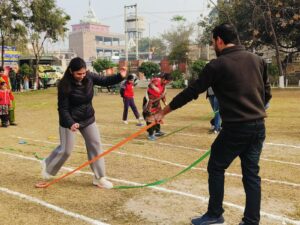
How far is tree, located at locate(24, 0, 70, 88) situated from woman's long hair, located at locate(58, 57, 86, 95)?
3167cm

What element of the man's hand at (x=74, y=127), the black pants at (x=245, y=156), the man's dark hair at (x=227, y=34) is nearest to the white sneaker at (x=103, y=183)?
the man's hand at (x=74, y=127)

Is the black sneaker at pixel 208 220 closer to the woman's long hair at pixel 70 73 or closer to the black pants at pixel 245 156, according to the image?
the black pants at pixel 245 156

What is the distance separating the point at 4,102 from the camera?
12.0 meters

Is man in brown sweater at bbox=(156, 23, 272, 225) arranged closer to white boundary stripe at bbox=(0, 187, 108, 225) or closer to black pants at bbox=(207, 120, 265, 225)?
black pants at bbox=(207, 120, 265, 225)

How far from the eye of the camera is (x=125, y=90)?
13273 mm

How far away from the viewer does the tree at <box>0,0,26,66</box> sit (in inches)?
1275

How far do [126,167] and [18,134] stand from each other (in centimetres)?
532

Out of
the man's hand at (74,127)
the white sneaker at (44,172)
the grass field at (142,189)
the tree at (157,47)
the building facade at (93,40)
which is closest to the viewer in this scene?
the grass field at (142,189)

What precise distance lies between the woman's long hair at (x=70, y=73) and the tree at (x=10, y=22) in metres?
30.2

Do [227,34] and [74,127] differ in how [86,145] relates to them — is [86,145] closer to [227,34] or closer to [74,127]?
[74,127]

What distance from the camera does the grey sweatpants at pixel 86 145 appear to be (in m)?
5.47

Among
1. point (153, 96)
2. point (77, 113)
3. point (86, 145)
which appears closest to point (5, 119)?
point (153, 96)

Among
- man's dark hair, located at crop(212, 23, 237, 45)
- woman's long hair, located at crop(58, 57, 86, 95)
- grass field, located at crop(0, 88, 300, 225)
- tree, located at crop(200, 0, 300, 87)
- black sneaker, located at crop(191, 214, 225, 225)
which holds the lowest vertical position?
grass field, located at crop(0, 88, 300, 225)

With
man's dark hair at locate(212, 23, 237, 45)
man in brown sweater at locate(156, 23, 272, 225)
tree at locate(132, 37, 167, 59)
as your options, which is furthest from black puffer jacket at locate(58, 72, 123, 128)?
tree at locate(132, 37, 167, 59)
